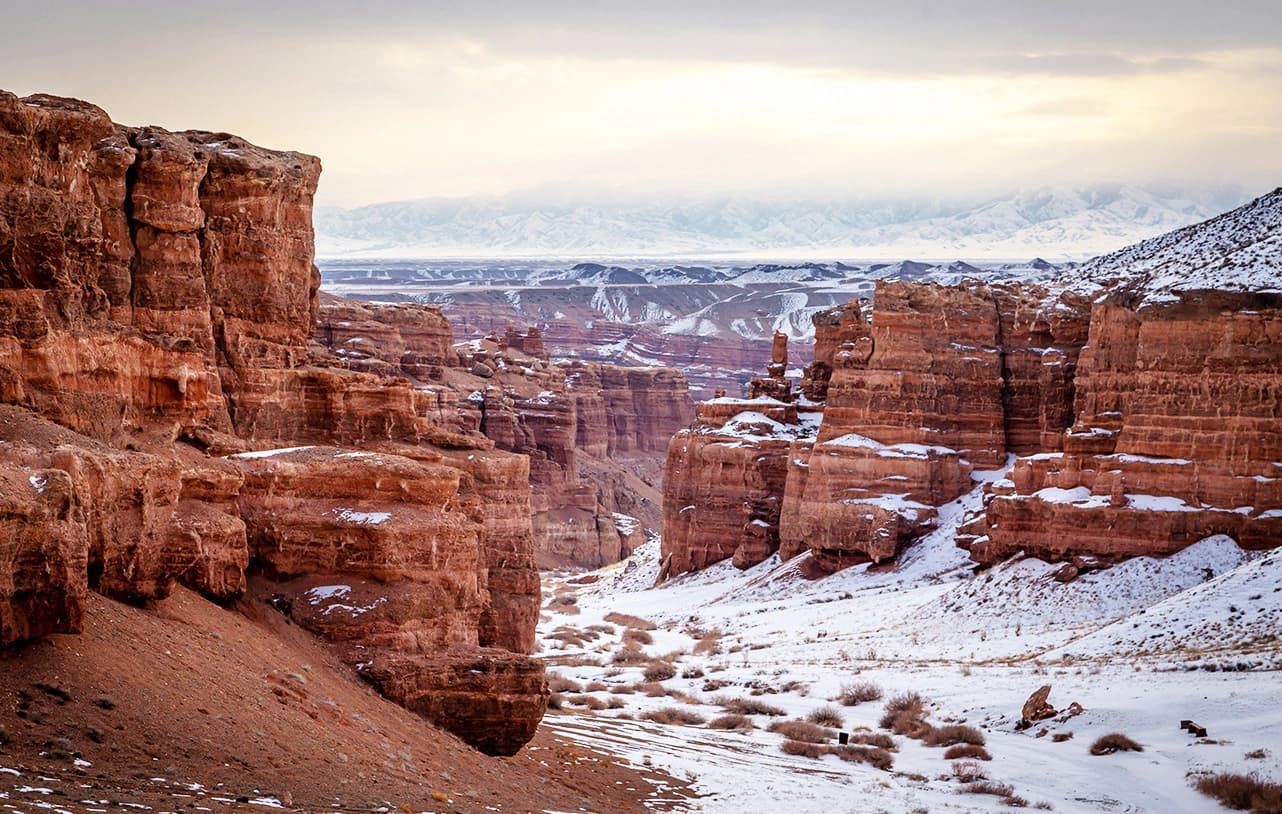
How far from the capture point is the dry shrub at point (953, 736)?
118 ft

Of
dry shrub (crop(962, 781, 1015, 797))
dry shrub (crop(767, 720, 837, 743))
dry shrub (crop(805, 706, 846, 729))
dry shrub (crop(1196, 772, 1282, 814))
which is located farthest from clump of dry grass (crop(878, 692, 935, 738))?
dry shrub (crop(1196, 772, 1282, 814))

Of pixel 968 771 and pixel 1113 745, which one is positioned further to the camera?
pixel 1113 745

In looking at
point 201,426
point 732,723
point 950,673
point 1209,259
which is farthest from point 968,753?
point 1209,259

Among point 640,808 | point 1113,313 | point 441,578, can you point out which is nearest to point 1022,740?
point 640,808

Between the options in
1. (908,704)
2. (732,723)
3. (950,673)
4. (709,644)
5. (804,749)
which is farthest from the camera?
(709,644)

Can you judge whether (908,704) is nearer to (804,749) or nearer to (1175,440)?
(804,749)

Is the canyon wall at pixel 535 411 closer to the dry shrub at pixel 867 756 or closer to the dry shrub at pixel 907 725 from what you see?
the dry shrub at pixel 907 725

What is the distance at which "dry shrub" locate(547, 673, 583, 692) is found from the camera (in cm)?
4113

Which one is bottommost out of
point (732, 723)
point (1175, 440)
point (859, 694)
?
point (859, 694)

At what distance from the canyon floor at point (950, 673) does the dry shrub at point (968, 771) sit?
0.30m

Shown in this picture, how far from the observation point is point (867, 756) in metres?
34.4

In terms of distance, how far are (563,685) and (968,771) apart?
11.6 m

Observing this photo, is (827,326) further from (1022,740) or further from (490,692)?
(490,692)

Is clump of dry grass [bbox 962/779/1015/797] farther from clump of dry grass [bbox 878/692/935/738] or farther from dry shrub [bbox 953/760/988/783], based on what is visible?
clump of dry grass [bbox 878/692/935/738]
